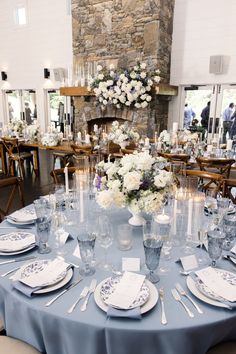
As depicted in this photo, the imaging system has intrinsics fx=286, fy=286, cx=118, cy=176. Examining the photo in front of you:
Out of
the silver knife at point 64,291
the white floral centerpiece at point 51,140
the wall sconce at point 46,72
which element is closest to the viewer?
the silver knife at point 64,291

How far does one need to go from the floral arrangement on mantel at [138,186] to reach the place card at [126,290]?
0.44 m

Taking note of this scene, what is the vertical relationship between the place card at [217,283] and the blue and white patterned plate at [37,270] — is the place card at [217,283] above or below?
below

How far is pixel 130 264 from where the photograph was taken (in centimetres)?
139

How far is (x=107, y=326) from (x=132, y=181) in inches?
29.8

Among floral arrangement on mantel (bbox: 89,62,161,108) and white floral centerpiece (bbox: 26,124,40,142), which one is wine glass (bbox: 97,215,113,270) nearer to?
white floral centerpiece (bbox: 26,124,40,142)

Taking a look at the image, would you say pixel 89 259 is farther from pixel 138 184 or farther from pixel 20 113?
pixel 20 113

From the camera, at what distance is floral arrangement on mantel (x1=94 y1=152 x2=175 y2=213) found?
5.26 feet

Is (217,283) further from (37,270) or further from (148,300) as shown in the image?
(37,270)

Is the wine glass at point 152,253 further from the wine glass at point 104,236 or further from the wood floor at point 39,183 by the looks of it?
the wood floor at point 39,183

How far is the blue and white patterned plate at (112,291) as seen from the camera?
112 cm

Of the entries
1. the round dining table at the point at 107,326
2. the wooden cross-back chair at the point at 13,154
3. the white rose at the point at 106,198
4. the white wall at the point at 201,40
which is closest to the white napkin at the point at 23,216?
the white rose at the point at 106,198

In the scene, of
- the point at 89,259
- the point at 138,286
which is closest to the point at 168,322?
→ the point at 138,286

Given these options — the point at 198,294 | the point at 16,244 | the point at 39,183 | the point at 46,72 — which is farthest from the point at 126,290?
the point at 46,72

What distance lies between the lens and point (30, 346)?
49.0 inches
